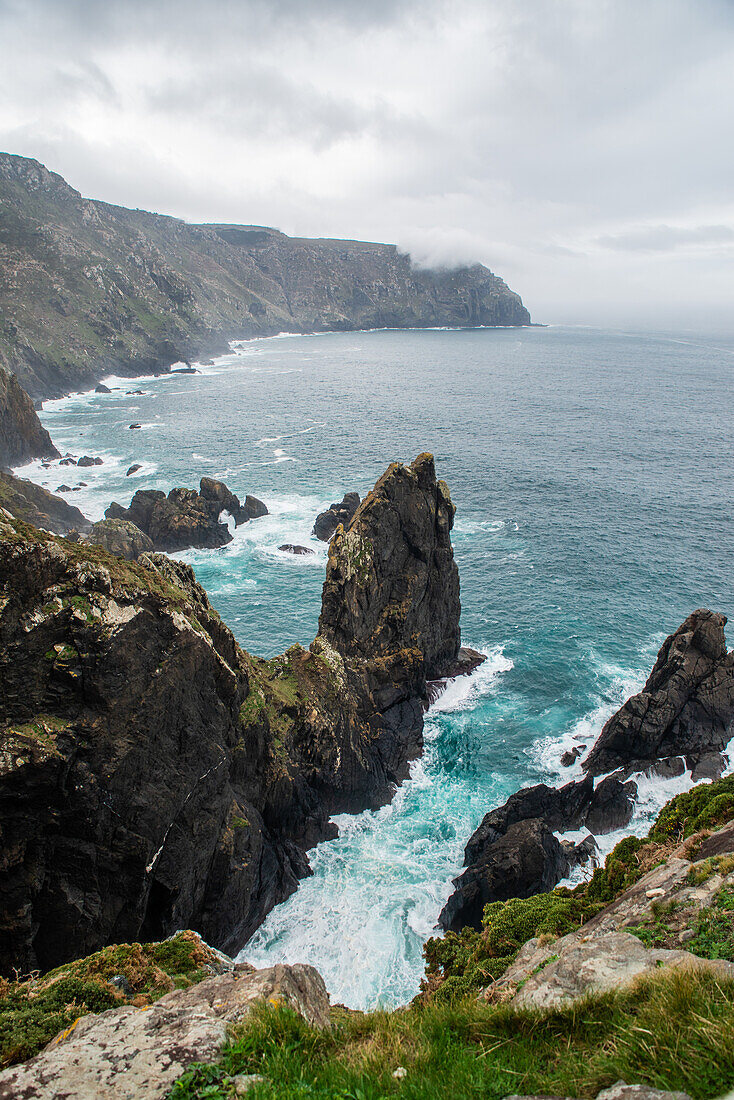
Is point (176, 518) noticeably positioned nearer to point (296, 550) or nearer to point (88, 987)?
point (296, 550)

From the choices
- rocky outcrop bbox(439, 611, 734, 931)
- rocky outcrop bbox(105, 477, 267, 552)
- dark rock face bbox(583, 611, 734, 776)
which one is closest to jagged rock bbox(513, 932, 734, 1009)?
rocky outcrop bbox(439, 611, 734, 931)

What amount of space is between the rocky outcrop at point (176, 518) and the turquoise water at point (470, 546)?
210cm

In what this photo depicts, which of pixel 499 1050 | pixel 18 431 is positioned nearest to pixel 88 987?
pixel 499 1050

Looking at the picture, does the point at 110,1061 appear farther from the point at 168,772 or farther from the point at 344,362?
the point at 344,362

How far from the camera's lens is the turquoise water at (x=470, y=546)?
28391mm

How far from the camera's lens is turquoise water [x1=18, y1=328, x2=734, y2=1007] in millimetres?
28391

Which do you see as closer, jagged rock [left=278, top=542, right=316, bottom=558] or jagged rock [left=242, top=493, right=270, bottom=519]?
jagged rock [left=278, top=542, right=316, bottom=558]

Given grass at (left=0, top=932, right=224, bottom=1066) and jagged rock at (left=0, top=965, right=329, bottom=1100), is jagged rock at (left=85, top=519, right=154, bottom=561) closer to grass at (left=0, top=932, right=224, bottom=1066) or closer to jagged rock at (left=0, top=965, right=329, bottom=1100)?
grass at (left=0, top=932, right=224, bottom=1066)

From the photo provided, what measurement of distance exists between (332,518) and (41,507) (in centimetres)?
3096

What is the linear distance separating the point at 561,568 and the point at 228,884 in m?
43.8

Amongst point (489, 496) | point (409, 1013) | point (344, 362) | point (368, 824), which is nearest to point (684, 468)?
point (489, 496)

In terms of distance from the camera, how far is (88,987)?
418 inches

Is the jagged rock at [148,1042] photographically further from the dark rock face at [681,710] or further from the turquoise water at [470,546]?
the dark rock face at [681,710]

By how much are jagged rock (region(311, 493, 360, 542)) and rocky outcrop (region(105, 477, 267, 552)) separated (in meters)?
10.2
